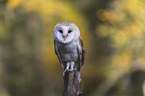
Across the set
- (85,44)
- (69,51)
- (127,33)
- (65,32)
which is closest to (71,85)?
(69,51)

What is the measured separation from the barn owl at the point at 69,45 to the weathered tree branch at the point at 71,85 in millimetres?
95

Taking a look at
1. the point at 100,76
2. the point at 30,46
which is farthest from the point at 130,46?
the point at 30,46

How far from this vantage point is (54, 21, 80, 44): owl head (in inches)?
112

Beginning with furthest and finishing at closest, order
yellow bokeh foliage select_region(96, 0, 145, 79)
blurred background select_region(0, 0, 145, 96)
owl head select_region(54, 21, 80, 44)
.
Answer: blurred background select_region(0, 0, 145, 96) → yellow bokeh foliage select_region(96, 0, 145, 79) → owl head select_region(54, 21, 80, 44)

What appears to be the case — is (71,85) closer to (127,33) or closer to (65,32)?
(65,32)

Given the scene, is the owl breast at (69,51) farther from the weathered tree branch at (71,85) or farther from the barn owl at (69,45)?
the weathered tree branch at (71,85)

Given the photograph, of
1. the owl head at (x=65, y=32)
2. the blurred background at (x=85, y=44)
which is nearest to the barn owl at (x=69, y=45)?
the owl head at (x=65, y=32)

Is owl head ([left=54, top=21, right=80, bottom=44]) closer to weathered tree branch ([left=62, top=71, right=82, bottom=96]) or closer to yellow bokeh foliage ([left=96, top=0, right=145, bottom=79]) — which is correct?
weathered tree branch ([left=62, top=71, right=82, bottom=96])

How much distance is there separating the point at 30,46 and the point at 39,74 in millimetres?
1095

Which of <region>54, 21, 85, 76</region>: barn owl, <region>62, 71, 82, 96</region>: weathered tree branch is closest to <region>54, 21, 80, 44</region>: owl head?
<region>54, 21, 85, 76</region>: barn owl

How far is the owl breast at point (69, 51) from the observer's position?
9.95 feet

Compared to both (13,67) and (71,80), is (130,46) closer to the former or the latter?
(71,80)

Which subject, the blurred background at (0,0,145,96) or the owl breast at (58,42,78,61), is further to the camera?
the blurred background at (0,0,145,96)

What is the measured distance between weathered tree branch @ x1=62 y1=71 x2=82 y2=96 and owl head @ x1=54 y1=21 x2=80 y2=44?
1.39 feet
